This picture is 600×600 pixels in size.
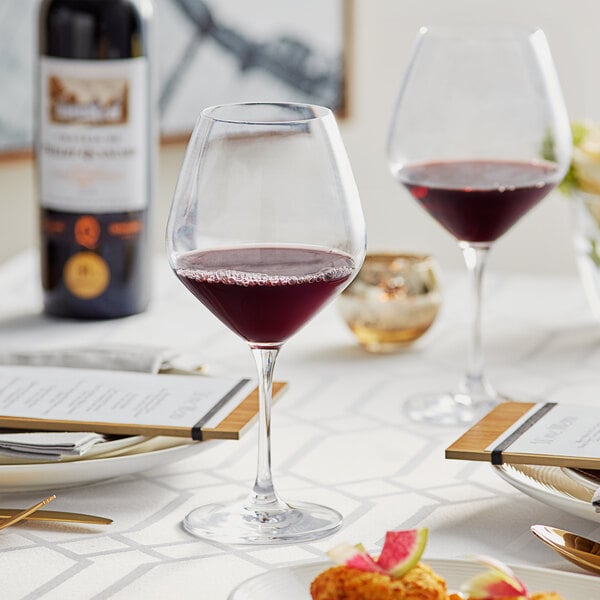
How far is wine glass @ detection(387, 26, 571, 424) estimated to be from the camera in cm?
108

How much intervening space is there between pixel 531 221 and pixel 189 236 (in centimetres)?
215

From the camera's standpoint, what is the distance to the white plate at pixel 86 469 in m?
0.82

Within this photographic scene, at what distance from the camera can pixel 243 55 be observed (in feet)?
8.11

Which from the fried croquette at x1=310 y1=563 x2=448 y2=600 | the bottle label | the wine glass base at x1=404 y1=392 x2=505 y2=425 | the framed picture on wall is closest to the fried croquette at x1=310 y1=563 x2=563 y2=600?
the fried croquette at x1=310 y1=563 x2=448 y2=600

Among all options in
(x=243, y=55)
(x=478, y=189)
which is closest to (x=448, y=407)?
(x=478, y=189)

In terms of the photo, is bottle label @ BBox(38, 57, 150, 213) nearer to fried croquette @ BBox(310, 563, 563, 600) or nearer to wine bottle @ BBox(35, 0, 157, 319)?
wine bottle @ BBox(35, 0, 157, 319)

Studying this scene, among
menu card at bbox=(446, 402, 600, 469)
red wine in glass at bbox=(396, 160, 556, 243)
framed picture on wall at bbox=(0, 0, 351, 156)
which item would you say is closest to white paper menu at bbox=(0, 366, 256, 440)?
menu card at bbox=(446, 402, 600, 469)

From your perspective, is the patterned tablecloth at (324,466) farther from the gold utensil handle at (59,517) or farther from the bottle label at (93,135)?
the bottle label at (93,135)

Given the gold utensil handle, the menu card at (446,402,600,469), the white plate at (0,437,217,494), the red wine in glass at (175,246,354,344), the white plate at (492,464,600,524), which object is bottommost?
the gold utensil handle

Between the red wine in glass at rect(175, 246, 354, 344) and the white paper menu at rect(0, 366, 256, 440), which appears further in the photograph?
the white paper menu at rect(0, 366, 256, 440)

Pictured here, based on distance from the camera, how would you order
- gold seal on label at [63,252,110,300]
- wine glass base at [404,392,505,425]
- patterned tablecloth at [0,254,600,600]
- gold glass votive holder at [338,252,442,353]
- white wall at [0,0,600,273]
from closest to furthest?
1. patterned tablecloth at [0,254,600,600]
2. wine glass base at [404,392,505,425]
3. gold glass votive holder at [338,252,442,353]
4. gold seal on label at [63,252,110,300]
5. white wall at [0,0,600,273]

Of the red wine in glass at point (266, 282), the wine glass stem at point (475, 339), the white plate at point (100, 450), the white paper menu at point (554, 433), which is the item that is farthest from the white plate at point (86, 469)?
the wine glass stem at point (475, 339)

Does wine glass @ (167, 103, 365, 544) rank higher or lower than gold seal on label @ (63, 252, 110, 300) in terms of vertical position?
higher

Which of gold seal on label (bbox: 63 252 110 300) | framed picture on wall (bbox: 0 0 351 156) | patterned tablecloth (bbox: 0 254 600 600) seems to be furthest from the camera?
framed picture on wall (bbox: 0 0 351 156)
